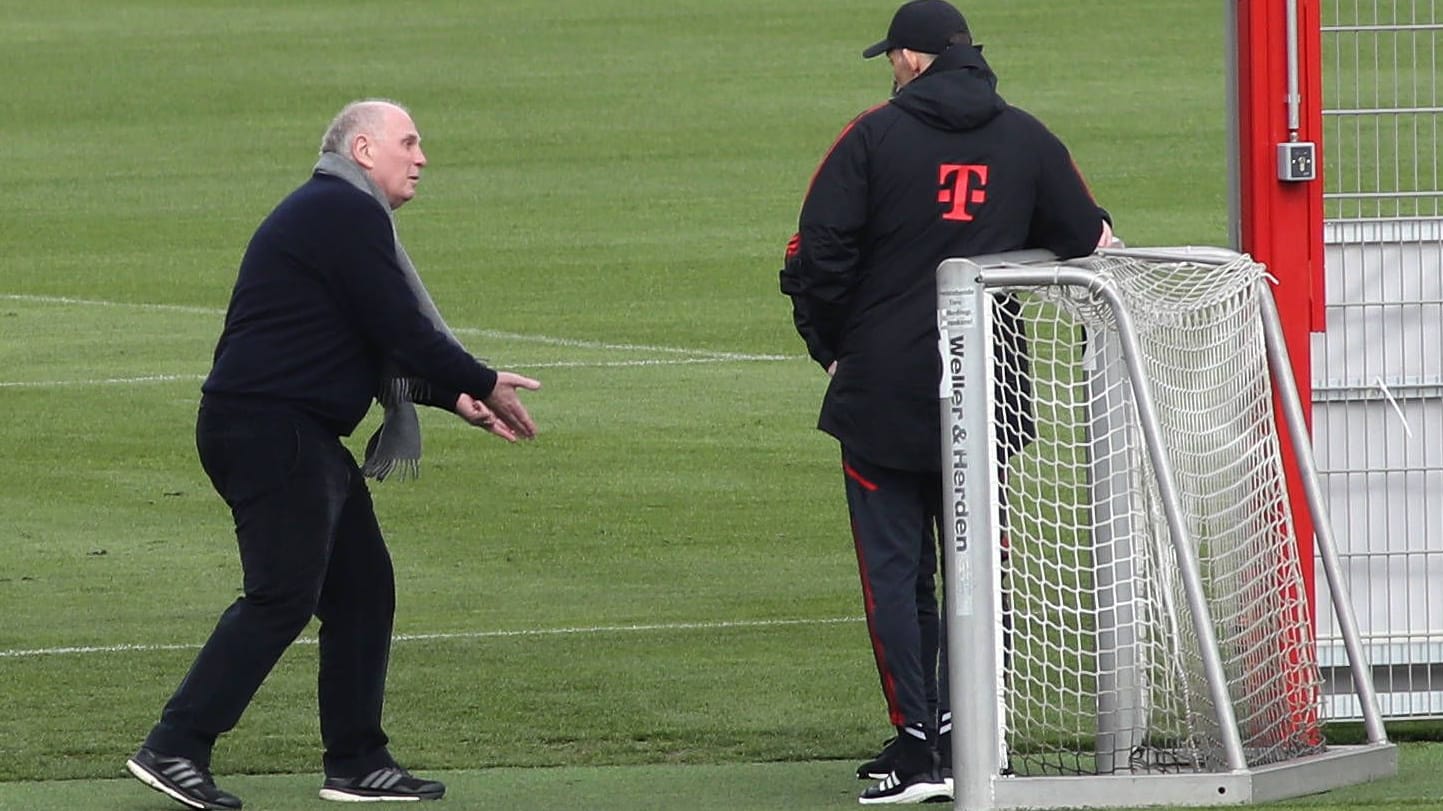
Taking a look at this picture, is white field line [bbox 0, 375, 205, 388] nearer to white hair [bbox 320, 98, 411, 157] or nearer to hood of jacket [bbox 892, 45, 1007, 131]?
white hair [bbox 320, 98, 411, 157]

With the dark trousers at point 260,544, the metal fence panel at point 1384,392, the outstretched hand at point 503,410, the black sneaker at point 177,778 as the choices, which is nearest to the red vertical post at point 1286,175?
the metal fence panel at point 1384,392

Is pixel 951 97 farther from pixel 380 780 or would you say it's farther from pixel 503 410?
pixel 380 780

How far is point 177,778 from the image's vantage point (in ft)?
22.8

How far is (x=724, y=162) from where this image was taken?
25594mm

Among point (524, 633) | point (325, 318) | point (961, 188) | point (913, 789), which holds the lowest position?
point (913, 789)

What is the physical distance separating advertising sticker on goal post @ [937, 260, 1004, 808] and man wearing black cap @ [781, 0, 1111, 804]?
0.78ft

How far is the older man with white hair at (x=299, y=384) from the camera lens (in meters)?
6.93

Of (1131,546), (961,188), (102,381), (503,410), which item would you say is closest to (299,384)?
(503,410)

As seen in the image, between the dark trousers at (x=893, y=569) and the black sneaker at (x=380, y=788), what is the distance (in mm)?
1168

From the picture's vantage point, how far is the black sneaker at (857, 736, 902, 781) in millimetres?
7008

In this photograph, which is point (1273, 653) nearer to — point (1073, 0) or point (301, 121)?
point (301, 121)

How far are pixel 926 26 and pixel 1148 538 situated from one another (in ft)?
4.29

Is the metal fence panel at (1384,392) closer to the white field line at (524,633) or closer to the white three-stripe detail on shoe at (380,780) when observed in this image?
the white field line at (524,633)

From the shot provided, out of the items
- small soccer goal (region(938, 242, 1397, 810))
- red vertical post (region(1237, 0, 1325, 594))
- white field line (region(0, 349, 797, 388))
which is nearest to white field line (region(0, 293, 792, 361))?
white field line (region(0, 349, 797, 388))
